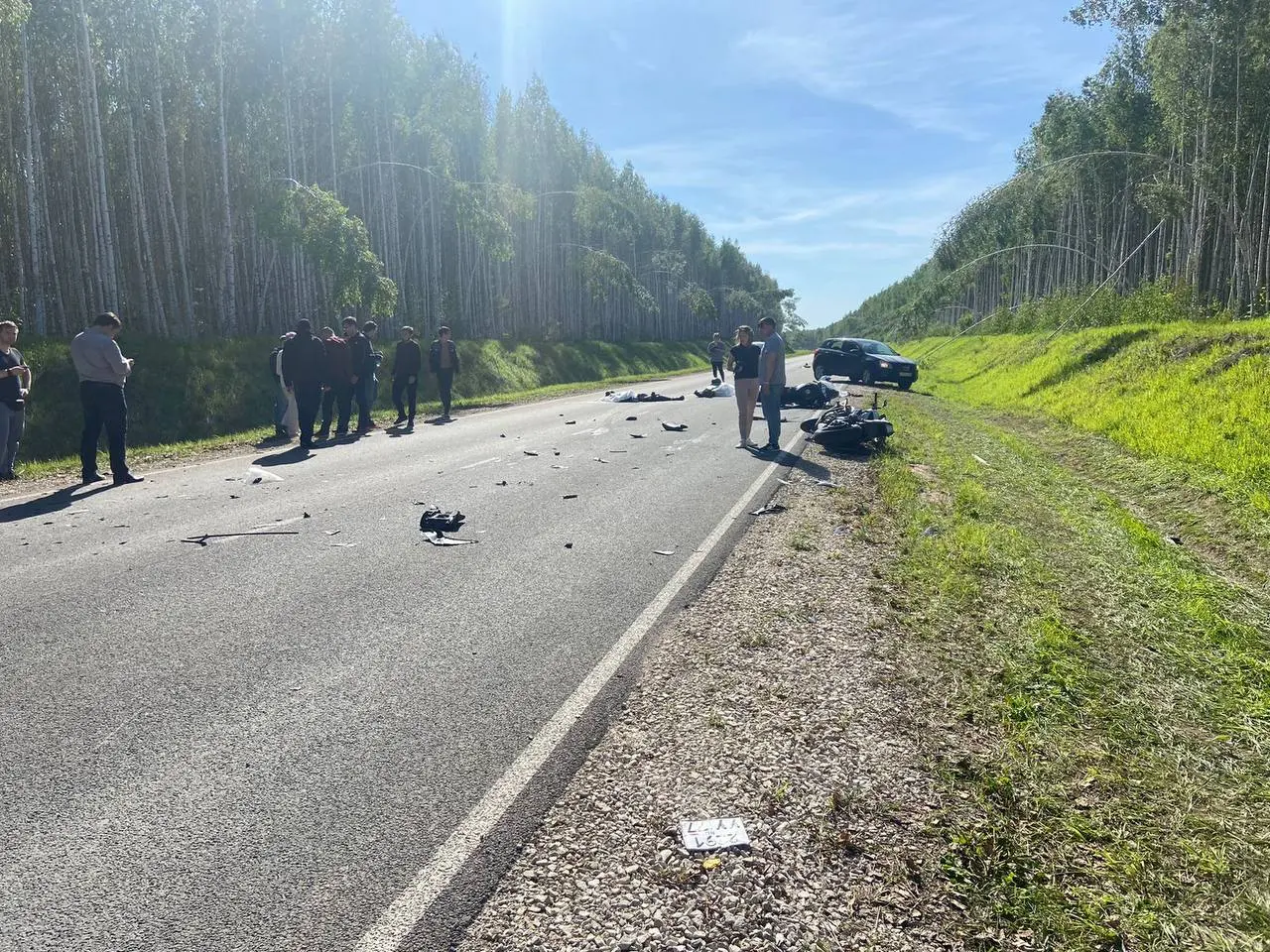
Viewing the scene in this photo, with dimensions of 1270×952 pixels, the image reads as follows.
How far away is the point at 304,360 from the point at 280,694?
437 inches

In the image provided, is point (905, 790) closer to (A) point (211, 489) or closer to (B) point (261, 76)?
(A) point (211, 489)

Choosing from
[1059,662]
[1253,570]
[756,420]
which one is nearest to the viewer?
[1059,662]

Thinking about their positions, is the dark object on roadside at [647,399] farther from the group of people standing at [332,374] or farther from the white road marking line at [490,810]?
the white road marking line at [490,810]

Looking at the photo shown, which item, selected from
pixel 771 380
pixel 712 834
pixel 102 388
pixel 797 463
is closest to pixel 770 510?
pixel 797 463

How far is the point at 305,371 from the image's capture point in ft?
45.7

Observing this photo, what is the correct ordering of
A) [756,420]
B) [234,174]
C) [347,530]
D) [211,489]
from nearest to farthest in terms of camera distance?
[347,530], [211,489], [756,420], [234,174]

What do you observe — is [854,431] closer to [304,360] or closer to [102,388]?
[304,360]

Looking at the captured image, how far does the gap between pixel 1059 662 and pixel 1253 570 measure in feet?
12.6

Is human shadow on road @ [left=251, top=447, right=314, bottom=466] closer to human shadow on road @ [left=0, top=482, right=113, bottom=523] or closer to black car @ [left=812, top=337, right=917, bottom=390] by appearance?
human shadow on road @ [left=0, top=482, right=113, bottom=523]

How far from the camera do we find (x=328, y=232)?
21906 millimetres

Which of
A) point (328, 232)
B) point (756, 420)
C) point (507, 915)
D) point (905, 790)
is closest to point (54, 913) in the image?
point (507, 915)

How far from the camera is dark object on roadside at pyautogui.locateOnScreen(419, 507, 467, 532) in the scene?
7574 millimetres

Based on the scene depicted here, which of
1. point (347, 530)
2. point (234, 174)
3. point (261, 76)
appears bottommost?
point (347, 530)

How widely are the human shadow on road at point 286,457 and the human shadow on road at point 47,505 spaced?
2391mm
